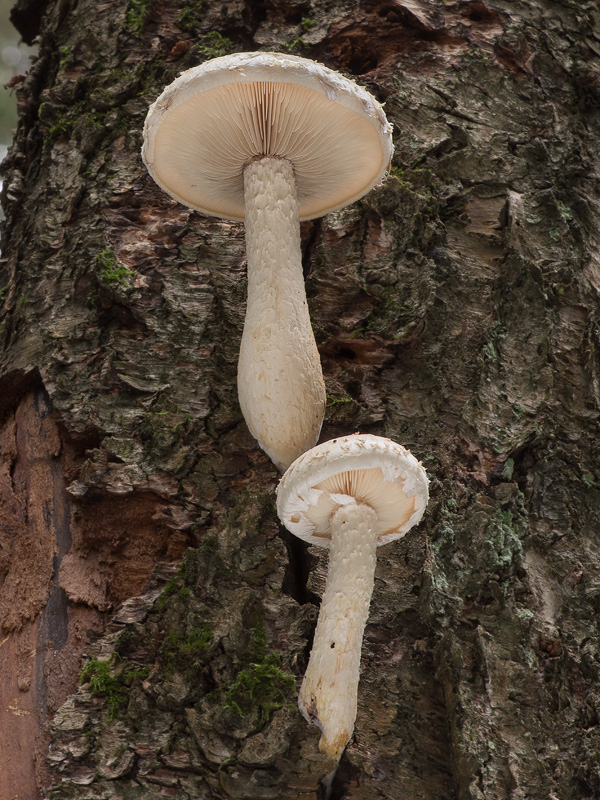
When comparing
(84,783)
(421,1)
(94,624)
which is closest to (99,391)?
(94,624)

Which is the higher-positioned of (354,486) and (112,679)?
(354,486)

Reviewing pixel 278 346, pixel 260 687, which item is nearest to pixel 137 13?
pixel 278 346

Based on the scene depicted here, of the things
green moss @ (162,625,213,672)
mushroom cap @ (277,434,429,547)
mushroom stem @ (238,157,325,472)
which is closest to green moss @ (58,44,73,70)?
mushroom stem @ (238,157,325,472)

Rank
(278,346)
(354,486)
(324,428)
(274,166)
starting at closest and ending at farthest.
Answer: (354,486) → (278,346) → (324,428) → (274,166)

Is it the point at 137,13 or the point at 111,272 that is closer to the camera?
the point at 111,272

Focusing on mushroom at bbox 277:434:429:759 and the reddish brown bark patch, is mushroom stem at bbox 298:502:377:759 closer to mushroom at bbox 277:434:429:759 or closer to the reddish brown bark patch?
mushroom at bbox 277:434:429:759

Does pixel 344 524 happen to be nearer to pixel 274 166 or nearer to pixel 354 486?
pixel 354 486
